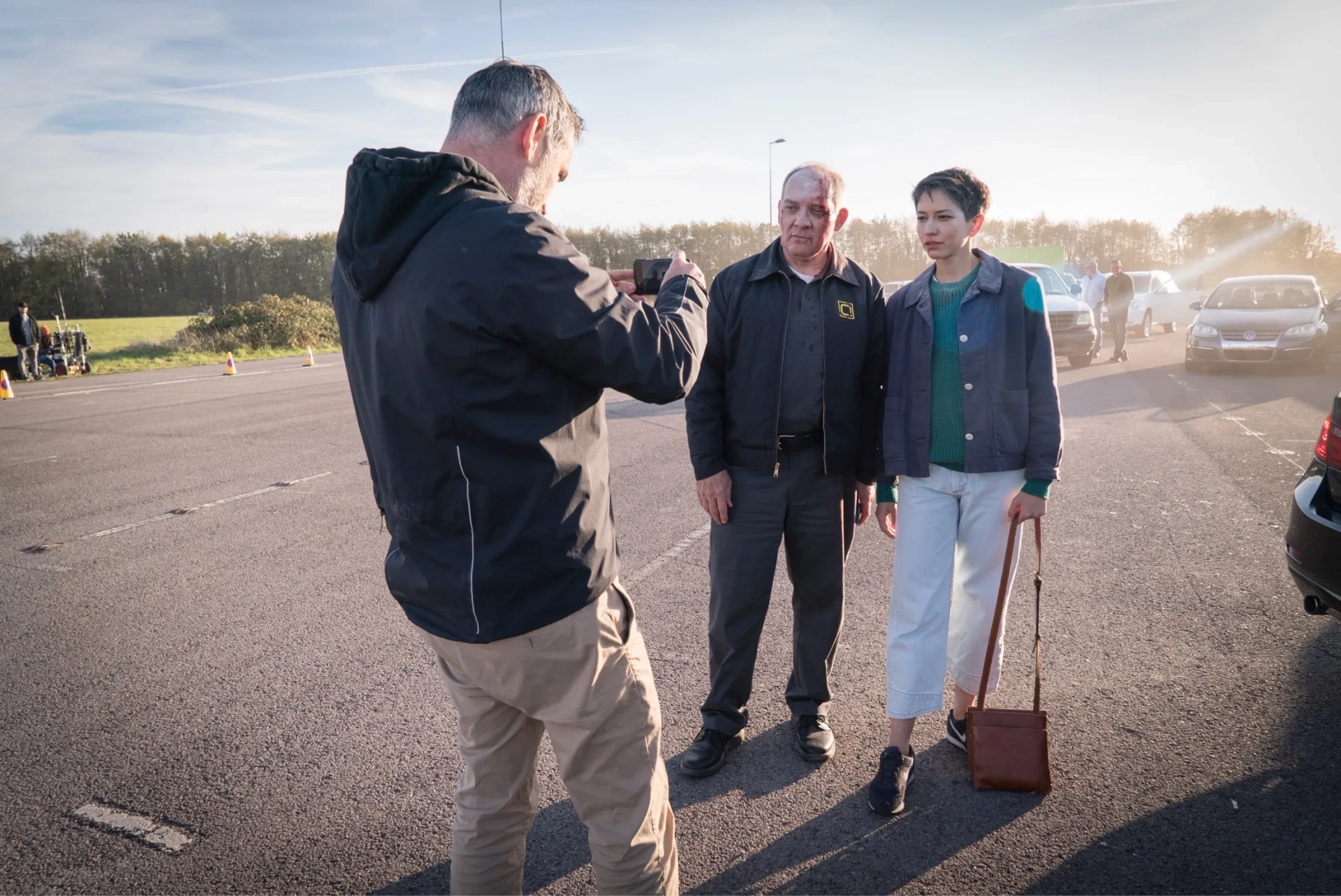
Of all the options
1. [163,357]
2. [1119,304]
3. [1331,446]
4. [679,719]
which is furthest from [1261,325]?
[163,357]

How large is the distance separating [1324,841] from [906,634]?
1346mm

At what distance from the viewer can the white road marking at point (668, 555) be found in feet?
16.5

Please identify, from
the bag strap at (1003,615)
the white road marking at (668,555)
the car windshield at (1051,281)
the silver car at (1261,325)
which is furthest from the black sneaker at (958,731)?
the car windshield at (1051,281)

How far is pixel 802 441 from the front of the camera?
3088 mm

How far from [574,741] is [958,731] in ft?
6.57

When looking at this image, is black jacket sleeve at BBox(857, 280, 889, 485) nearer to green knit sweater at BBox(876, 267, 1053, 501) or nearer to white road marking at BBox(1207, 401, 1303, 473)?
Answer: green knit sweater at BBox(876, 267, 1053, 501)

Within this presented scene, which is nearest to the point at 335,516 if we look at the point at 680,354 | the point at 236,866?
the point at 236,866

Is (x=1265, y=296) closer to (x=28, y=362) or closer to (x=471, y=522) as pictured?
(x=471, y=522)

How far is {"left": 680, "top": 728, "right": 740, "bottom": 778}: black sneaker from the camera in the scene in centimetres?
299

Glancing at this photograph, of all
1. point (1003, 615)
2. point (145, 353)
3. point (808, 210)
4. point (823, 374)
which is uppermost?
point (808, 210)

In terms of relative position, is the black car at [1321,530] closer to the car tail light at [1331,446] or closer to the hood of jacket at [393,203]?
the car tail light at [1331,446]

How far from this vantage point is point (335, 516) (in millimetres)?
6551

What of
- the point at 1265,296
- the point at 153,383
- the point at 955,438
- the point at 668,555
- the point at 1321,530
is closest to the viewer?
the point at 955,438

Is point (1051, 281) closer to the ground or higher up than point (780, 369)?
higher up
